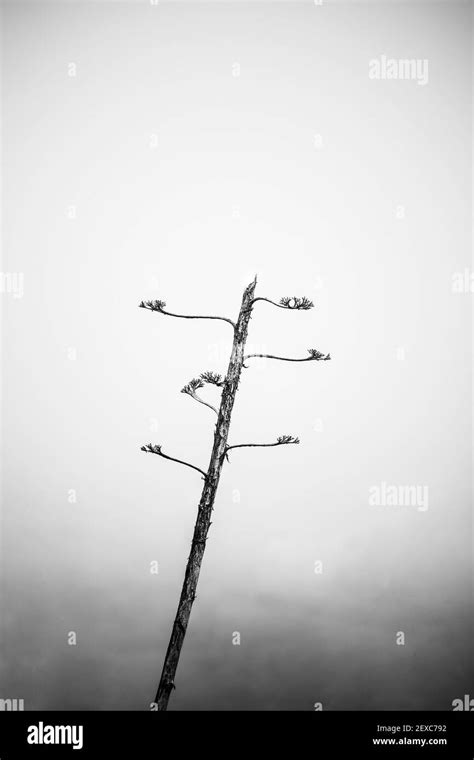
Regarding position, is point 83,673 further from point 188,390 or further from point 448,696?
point 188,390

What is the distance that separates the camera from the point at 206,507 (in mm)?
11070

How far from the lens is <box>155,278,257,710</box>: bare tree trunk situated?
1056 cm

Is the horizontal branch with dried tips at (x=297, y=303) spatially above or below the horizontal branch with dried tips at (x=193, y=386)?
above

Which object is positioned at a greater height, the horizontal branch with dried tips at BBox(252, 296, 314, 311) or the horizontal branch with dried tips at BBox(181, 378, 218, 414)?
the horizontal branch with dried tips at BBox(252, 296, 314, 311)

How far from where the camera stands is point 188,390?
1118cm

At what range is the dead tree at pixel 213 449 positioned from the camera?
417 inches

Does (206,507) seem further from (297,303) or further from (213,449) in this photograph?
(297,303)

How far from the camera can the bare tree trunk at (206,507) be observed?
10562mm

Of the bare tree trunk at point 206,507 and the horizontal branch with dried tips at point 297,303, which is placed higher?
the horizontal branch with dried tips at point 297,303

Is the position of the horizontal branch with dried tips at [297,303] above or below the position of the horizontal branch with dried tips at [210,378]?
above
